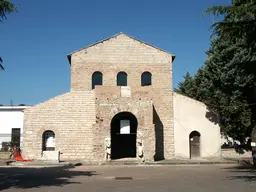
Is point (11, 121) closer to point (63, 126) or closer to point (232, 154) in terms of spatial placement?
point (63, 126)

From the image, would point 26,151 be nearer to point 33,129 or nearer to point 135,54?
point 33,129

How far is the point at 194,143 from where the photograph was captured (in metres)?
27.0

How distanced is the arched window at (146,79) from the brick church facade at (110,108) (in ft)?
0.28

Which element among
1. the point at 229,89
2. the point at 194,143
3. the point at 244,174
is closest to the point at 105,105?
the point at 194,143

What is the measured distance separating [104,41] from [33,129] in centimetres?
947

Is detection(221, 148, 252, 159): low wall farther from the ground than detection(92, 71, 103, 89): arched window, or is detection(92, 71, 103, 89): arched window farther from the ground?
detection(92, 71, 103, 89): arched window

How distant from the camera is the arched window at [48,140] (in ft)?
83.9

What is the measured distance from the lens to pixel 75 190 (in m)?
11.5

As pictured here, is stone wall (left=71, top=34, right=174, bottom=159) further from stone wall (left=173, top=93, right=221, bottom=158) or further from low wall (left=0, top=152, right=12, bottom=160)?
low wall (left=0, top=152, right=12, bottom=160)

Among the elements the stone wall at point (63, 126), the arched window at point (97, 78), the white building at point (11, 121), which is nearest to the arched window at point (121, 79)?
the arched window at point (97, 78)

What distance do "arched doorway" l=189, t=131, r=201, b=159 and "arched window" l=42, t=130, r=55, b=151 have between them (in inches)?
451

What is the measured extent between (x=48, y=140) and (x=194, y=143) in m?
12.1

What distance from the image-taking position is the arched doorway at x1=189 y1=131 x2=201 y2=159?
26.8m

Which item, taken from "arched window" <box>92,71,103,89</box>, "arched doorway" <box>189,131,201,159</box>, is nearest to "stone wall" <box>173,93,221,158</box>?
"arched doorway" <box>189,131,201,159</box>
